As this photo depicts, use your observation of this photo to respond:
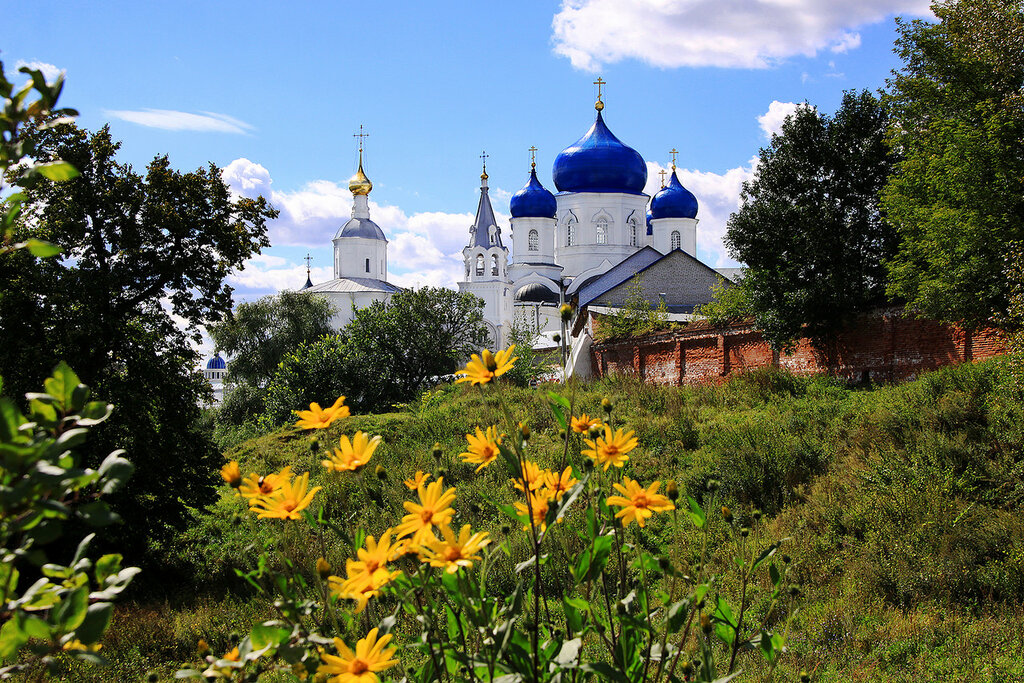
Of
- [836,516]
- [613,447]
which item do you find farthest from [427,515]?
[836,516]

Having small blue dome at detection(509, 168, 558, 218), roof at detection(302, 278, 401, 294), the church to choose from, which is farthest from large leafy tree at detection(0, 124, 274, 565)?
roof at detection(302, 278, 401, 294)

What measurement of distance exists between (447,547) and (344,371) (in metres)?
25.7

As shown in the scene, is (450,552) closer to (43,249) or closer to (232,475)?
(232,475)

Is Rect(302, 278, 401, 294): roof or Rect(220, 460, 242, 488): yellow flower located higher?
Rect(302, 278, 401, 294): roof

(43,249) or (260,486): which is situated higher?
(43,249)

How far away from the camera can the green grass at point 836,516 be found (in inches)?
256

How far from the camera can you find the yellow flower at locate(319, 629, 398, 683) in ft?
6.79

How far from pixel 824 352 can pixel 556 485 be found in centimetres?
1528

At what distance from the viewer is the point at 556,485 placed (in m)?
2.77

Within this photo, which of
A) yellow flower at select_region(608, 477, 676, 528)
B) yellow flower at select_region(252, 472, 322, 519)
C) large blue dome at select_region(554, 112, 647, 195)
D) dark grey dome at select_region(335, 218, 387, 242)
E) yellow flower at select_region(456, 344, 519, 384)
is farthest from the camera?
dark grey dome at select_region(335, 218, 387, 242)

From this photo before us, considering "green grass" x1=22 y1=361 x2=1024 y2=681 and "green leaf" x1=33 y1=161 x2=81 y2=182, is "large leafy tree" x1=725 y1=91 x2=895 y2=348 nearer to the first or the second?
"green grass" x1=22 y1=361 x2=1024 y2=681

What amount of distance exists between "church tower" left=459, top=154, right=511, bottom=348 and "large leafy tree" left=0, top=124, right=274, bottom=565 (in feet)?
137

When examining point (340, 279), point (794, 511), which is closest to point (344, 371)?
point (794, 511)

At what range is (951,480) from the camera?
30.3 feet
